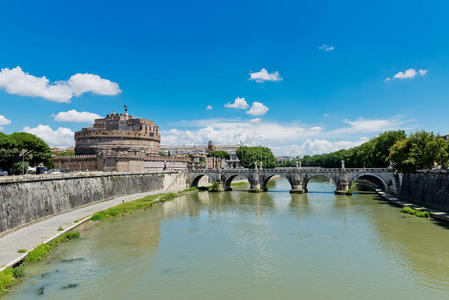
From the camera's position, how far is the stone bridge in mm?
51062

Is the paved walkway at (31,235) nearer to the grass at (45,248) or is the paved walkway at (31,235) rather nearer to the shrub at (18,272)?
the grass at (45,248)

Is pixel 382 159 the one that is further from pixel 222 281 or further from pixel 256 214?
pixel 222 281

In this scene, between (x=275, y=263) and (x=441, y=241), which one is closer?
(x=275, y=263)

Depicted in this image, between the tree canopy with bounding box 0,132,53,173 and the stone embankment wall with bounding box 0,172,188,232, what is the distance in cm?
1001

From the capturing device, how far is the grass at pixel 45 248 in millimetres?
17672

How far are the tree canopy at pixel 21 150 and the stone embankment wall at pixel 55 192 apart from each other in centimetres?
1001

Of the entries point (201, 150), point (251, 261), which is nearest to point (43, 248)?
point (251, 261)

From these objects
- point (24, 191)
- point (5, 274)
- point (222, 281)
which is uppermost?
point (24, 191)

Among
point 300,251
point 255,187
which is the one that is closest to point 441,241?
point 300,251

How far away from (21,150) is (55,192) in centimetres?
1807

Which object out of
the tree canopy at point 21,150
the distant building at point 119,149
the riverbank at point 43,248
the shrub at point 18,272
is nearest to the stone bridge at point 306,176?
the distant building at point 119,149

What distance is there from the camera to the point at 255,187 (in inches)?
2367

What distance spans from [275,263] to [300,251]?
300cm

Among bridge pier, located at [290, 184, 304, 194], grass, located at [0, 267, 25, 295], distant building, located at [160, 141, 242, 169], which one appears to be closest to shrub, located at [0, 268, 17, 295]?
grass, located at [0, 267, 25, 295]
